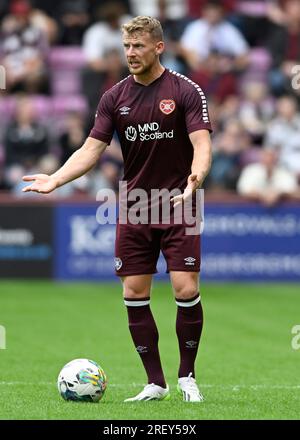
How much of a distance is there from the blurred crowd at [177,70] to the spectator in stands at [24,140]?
0.05 feet

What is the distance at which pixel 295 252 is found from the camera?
662 inches

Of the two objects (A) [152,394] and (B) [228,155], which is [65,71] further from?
(A) [152,394]

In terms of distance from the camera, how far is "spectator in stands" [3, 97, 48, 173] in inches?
707

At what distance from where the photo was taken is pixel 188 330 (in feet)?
26.5

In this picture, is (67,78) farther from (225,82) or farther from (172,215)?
(172,215)

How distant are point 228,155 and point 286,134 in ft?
3.69

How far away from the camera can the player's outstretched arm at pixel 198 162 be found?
24.7 ft

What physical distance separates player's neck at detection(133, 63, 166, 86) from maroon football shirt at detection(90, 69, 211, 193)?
0.08 ft

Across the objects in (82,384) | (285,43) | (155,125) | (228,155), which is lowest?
(82,384)

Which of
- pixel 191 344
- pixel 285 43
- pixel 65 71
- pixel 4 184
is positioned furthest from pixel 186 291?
pixel 285 43

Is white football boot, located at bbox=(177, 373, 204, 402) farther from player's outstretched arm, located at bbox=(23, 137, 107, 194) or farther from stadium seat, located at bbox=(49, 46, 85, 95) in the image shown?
stadium seat, located at bbox=(49, 46, 85, 95)

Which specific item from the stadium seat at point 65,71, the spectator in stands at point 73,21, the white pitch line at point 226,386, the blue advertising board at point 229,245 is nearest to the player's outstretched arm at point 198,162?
the white pitch line at point 226,386

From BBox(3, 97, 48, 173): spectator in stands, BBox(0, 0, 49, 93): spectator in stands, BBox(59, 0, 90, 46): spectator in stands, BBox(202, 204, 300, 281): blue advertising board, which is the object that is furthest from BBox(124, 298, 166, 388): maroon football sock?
BBox(59, 0, 90, 46): spectator in stands
